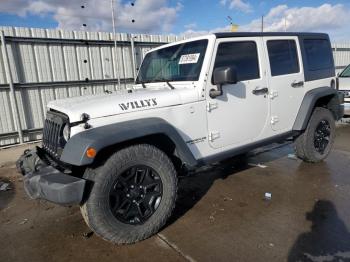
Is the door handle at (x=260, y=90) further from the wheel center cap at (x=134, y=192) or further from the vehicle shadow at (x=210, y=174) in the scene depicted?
the wheel center cap at (x=134, y=192)

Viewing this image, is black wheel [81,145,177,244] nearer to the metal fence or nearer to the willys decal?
the willys decal

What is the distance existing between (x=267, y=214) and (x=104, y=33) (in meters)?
6.98

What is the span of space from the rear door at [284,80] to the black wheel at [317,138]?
0.50m

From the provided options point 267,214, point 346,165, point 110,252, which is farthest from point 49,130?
point 346,165

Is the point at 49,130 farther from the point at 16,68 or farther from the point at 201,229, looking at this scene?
the point at 16,68

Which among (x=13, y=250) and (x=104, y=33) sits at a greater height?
(x=104, y=33)

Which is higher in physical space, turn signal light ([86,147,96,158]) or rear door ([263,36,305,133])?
rear door ([263,36,305,133])

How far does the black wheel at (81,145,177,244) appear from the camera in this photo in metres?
2.61

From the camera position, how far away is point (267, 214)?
333 centimetres

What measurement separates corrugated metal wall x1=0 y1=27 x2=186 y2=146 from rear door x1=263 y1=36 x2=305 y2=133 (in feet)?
18.3

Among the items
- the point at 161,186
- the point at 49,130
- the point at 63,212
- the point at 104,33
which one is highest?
the point at 104,33

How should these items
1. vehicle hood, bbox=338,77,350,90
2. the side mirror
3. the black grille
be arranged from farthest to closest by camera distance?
vehicle hood, bbox=338,77,350,90, the side mirror, the black grille

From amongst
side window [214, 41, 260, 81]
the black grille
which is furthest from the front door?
the black grille

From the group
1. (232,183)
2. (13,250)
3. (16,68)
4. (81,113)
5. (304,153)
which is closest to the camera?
(81,113)
